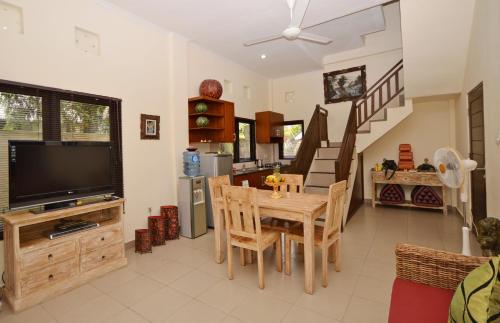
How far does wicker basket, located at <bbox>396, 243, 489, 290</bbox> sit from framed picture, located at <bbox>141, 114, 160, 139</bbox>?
12.2 feet

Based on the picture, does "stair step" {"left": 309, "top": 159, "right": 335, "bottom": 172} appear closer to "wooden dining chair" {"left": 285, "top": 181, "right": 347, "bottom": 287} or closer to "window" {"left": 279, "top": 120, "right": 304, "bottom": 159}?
"window" {"left": 279, "top": 120, "right": 304, "bottom": 159}

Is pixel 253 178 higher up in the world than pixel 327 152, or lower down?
lower down

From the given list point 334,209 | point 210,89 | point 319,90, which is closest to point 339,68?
point 319,90

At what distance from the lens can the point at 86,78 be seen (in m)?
3.32

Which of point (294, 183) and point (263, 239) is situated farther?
point (294, 183)

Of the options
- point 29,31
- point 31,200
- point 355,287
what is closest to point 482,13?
point 355,287

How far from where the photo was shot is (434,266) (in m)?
1.65

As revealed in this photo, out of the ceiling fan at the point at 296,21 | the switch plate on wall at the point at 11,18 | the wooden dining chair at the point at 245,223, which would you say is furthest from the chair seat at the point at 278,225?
the switch plate on wall at the point at 11,18

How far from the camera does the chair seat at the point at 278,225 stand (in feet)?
9.79

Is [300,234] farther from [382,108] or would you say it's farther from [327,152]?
[382,108]

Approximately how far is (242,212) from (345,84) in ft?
17.1

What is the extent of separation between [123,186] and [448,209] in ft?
21.2

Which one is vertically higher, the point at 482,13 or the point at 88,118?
the point at 482,13

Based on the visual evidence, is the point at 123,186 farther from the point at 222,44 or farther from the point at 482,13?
the point at 482,13
